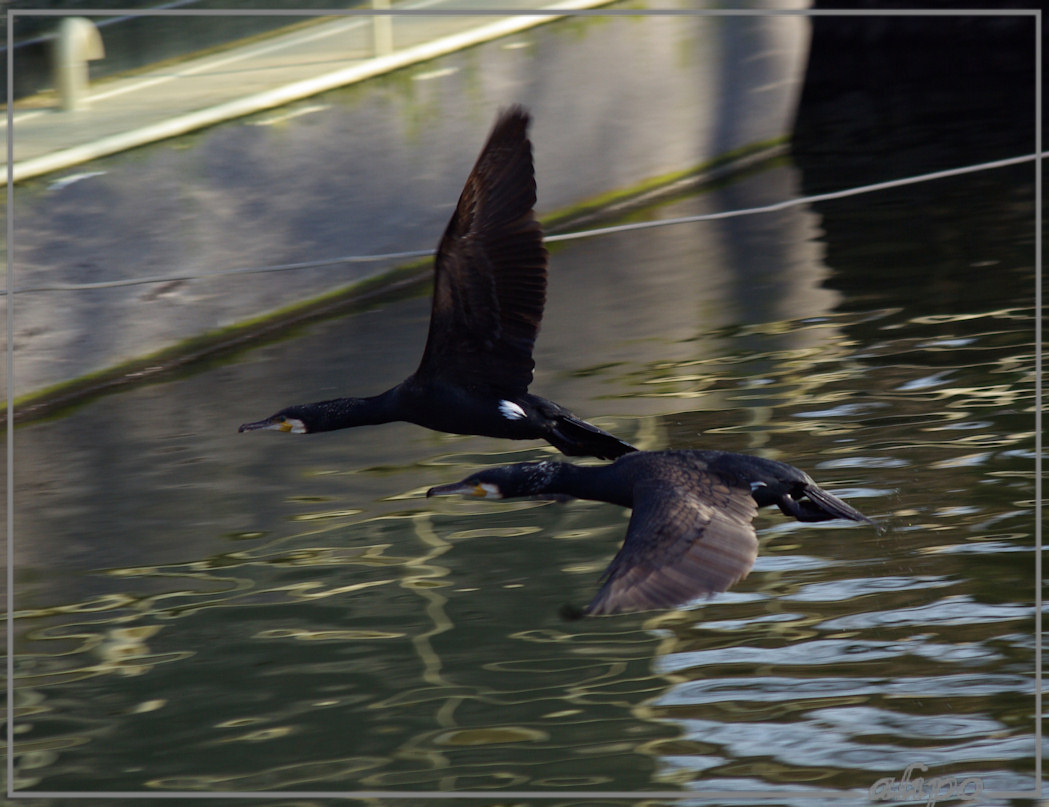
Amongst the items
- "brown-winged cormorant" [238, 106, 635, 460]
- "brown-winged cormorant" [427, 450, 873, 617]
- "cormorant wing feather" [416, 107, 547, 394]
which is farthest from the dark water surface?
"cormorant wing feather" [416, 107, 547, 394]

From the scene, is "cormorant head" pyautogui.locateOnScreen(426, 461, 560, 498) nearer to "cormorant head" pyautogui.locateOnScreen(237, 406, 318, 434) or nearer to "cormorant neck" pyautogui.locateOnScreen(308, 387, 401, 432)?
"cormorant neck" pyautogui.locateOnScreen(308, 387, 401, 432)

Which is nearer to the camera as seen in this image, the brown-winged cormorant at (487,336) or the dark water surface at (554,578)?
the brown-winged cormorant at (487,336)

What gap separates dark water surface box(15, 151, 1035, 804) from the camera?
4.55 meters


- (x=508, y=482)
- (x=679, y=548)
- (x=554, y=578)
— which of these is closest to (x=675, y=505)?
(x=679, y=548)

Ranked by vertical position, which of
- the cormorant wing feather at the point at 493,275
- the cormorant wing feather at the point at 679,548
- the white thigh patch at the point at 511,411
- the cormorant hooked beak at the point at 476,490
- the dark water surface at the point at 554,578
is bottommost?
the dark water surface at the point at 554,578

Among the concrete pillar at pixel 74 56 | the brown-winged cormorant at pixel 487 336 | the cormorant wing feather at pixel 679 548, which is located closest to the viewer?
the cormorant wing feather at pixel 679 548

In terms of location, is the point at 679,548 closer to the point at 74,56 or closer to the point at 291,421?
the point at 291,421

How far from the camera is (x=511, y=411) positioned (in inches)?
180

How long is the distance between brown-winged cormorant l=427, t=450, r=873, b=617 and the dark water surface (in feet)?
2.39

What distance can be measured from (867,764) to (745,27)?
27.2 feet

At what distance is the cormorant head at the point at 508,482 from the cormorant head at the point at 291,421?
0.58 metres

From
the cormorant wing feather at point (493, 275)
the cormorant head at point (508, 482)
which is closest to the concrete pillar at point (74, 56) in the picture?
the cormorant wing feather at point (493, 275)

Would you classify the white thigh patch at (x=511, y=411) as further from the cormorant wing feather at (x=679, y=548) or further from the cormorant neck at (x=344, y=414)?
the cormorant wing feather at (x=679, y=548)

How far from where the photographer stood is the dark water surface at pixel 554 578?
455cm
